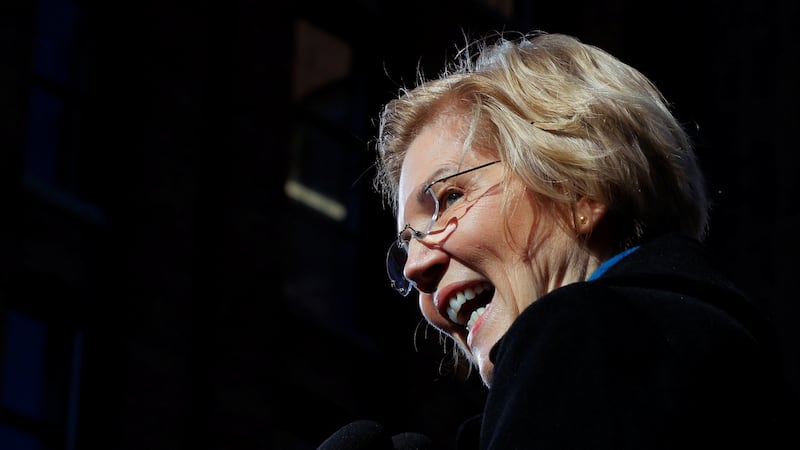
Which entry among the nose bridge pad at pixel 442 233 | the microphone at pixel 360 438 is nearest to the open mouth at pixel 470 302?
the nose bridge pad at pixel 442 233

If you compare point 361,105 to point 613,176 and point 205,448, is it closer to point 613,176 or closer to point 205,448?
point 205,448

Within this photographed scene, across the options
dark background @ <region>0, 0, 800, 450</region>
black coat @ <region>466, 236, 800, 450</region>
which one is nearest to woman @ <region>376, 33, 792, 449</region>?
black coat @ <region>466, 236, 800, 450</region>

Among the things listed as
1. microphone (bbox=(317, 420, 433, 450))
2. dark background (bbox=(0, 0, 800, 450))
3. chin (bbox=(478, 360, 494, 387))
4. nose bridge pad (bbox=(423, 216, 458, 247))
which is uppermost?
nose bridge pad (bbox=(423, 216, 458, 247))

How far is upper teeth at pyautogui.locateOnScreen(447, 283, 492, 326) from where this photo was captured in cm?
312

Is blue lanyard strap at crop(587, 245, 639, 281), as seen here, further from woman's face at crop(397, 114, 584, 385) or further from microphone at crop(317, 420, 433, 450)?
microphone at crop(317, 420, 433, 450)

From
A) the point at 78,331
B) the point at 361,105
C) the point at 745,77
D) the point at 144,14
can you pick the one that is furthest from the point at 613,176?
the point at 745,77

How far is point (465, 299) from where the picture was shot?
3141 millimetres

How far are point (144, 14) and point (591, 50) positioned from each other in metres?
9.39

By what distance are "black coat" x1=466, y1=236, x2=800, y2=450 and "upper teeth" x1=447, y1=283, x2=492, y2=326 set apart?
51cm

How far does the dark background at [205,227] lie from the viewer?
11.1 meters

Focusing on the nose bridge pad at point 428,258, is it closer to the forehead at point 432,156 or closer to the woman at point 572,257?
the woman at point 572,257

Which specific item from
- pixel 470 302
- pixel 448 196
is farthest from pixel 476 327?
pixel 448 196

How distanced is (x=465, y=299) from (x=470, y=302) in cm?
1

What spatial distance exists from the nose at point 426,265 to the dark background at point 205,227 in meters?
6.17
